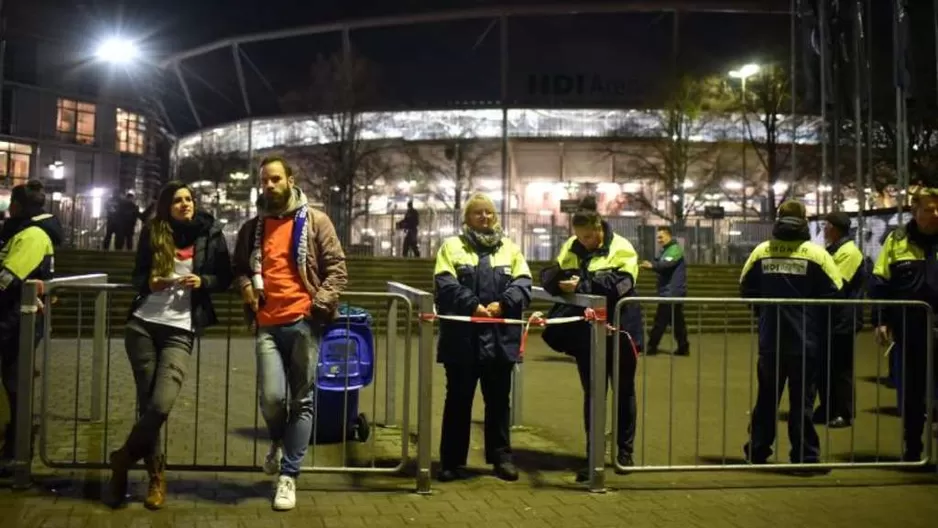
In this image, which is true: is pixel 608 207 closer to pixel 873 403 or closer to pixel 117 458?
pixel 873 403

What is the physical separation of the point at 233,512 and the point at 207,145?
55523 millimetres

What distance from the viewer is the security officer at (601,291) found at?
5934 millimetres

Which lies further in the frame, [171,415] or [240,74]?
[240,74]

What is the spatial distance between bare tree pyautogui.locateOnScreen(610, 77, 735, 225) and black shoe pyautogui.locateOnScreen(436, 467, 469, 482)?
87.9ft

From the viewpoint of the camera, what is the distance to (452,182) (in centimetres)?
4316

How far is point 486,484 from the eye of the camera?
569 cm

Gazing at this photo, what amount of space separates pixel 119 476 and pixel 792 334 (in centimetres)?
476

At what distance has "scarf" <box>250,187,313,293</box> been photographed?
501cm

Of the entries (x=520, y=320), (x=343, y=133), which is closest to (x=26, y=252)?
(x=520, y=320)

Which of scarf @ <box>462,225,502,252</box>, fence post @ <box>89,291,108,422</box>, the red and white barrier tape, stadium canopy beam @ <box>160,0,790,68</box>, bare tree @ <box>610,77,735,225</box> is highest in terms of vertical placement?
stadium canopy beam @ <box>160,0,790,68</box>

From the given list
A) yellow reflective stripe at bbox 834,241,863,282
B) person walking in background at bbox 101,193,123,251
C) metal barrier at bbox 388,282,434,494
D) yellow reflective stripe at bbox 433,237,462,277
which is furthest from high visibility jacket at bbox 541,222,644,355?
person walking in background at bbox 101,193,123,251

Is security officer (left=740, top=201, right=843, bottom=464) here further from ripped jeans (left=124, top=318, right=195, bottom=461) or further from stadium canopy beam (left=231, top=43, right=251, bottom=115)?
stadium canopy beam (left=231, top=43, right=251, bottom=115)

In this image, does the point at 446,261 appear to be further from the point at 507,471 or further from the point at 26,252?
the point at 26,252

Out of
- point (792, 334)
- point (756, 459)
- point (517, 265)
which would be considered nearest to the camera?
point (517, 265)
